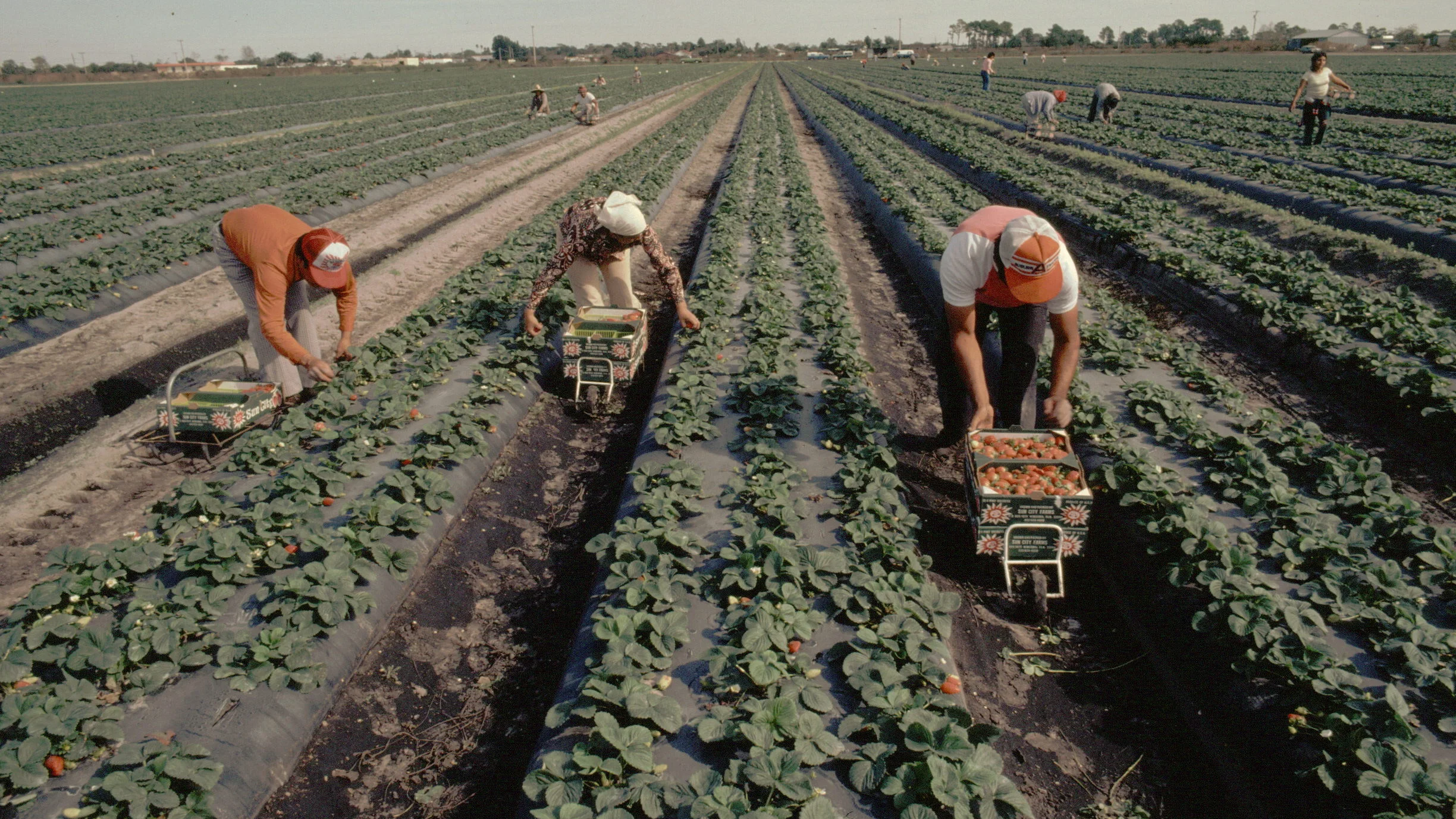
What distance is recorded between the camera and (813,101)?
131 ft

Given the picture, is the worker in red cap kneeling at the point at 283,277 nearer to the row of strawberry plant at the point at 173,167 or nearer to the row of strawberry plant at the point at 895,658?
the row of strawberry plant at the point at 895,658

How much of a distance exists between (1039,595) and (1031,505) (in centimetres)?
64

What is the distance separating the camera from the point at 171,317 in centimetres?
944

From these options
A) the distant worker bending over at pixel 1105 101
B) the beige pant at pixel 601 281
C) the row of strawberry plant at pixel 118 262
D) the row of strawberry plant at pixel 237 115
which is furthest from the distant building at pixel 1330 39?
the beige pant at pixel 601 281

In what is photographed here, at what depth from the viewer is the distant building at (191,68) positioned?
101 meters

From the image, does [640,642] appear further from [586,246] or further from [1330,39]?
[1330,39]

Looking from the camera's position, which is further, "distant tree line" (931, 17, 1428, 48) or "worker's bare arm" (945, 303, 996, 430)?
"distant tree line" (931, 17, 1428, 48)

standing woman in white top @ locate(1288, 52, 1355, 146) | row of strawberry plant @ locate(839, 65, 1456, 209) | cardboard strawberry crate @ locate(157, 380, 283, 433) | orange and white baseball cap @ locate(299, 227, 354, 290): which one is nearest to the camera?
orange and white baseball cap @ locate(299, 227, 354, 290)

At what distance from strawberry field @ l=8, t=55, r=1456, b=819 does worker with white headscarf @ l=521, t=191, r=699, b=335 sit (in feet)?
2.24

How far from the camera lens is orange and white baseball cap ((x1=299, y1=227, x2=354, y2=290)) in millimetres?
5641

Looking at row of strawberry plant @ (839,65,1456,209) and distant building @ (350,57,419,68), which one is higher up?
distant building @ (350,57,419,68)

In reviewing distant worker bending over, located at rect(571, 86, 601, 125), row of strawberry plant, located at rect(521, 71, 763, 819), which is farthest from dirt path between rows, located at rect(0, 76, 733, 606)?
distant worker bending over, located at rect(571, 86, 601, 125)

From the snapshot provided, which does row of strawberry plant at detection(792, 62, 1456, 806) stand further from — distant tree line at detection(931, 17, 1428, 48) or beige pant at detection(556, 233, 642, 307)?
distant tree line at detection(931, 17, 1428, 48)

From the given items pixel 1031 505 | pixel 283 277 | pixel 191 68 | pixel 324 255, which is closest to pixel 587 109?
pixel 283 277
